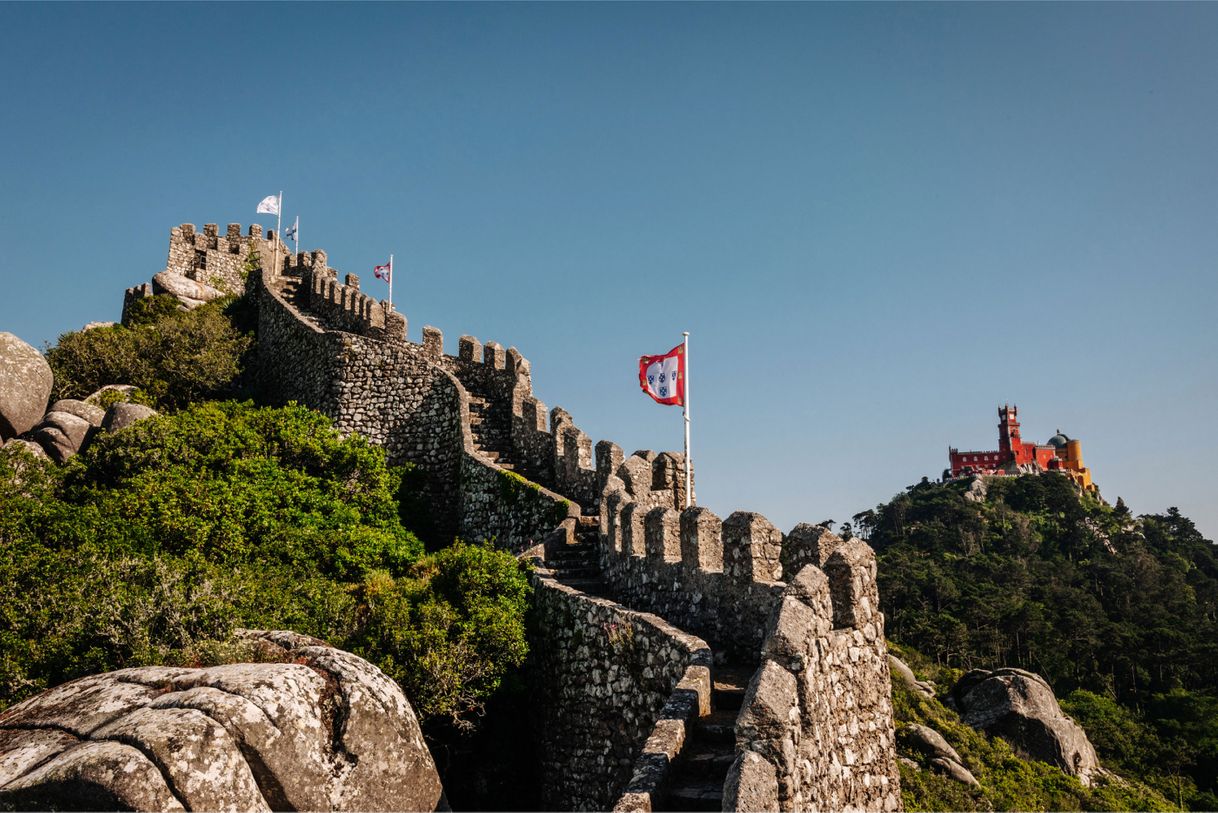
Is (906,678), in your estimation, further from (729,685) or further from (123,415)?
(123,415)

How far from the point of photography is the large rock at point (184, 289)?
3325cm

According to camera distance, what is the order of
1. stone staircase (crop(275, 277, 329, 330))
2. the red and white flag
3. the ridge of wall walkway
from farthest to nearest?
1. stone staircase (crop(275, 277, 329, 330))
2. the red and white flag
3. the ridge of wall walkway

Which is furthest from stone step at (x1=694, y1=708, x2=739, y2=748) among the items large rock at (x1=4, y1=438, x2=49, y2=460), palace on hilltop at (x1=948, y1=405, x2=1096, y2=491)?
palace on hilltop at (x1=948, y1=405, x2=1096, y2=491)

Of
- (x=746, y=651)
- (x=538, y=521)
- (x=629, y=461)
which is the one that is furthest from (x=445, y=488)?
(x=746, y=651)

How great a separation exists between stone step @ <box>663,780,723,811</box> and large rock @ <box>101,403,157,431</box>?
17443 millimetres

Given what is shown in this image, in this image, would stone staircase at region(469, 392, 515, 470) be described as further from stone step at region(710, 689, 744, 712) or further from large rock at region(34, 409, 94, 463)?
stone step at region(710, 689, 744, 712)

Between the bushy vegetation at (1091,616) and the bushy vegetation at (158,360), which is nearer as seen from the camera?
the bushy vegetation at (158,360)

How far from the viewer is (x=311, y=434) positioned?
71.1 feet

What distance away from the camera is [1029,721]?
98.5 feet

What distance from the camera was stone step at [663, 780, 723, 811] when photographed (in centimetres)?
770

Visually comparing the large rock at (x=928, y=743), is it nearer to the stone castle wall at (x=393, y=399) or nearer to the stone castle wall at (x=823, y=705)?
the stone castle wall at (x=393, y=399)

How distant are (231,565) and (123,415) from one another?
24.8 feet

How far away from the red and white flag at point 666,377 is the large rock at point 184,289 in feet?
70.4

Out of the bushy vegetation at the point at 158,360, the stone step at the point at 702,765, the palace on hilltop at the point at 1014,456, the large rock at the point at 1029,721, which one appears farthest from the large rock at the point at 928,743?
the palace on hilltop at the point at 1014,456
